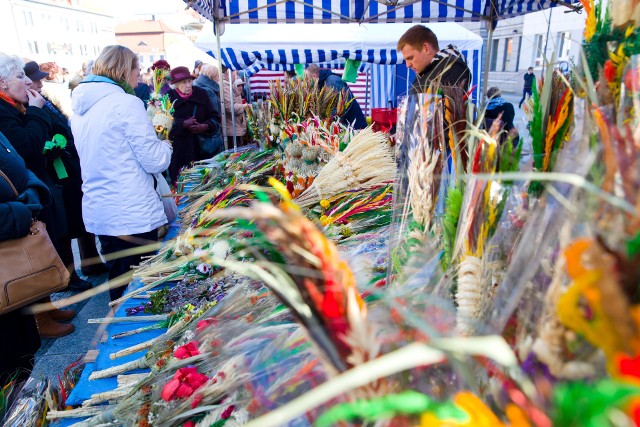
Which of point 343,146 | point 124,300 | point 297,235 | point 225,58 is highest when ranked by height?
point 225,58

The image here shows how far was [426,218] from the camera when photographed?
1.13 m

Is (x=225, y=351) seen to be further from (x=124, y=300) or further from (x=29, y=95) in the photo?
(x=29, y=95)

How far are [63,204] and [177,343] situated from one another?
8.78 feet

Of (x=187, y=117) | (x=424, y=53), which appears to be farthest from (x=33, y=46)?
(x=424, y=53)

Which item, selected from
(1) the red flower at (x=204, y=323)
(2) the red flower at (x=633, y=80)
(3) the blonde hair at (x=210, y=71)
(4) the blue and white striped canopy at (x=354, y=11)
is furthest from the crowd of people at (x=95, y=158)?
(3) the blonde hair at (x=210, y=71)

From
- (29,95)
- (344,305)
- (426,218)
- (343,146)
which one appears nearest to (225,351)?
(426,218)

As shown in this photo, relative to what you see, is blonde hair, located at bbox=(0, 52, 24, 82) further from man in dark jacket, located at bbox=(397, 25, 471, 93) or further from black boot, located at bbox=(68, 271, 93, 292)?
man in dark jacket, located at bbox=(397, 25, 471, 93)

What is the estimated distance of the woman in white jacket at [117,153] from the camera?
2.44m

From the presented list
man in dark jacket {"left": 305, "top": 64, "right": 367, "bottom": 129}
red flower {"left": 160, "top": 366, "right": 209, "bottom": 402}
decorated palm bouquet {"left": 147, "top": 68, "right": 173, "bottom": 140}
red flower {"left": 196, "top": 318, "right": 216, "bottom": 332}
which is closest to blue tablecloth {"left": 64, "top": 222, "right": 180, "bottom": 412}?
red flower {"left": 196, "top": 318, "right": 216, "bottom": 332}

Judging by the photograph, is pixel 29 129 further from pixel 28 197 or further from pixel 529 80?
pixel 529 80

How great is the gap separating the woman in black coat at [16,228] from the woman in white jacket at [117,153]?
322 mm

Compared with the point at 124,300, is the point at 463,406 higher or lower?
higher

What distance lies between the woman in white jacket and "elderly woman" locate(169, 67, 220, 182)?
2347 millimetres

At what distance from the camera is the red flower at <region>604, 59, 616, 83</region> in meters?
0.91
